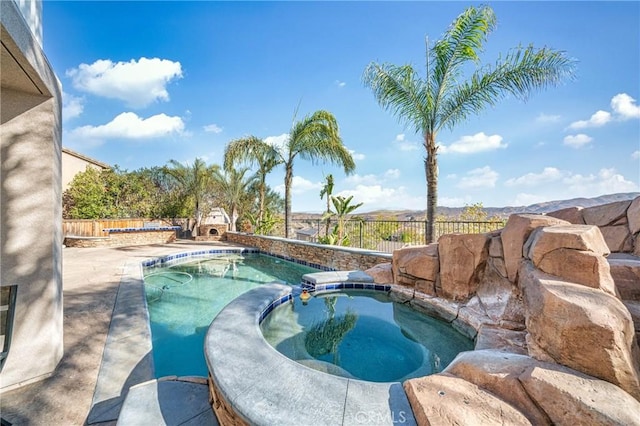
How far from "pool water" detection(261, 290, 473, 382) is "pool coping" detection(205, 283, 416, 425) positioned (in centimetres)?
92

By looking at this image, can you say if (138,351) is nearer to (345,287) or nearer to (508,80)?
(345,287)

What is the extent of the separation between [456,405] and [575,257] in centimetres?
209

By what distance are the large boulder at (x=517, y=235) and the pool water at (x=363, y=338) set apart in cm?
130

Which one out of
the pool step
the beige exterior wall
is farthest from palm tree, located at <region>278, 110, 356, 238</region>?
the pool step

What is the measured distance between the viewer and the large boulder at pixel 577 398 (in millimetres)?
1441

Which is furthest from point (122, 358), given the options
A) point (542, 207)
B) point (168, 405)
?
point (542, 207)

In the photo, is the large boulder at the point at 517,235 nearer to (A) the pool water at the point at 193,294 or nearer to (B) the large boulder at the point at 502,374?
(B) the large boulder at the point at 502,374

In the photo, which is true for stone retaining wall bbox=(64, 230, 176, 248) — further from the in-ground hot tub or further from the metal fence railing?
the in-ground hot tub

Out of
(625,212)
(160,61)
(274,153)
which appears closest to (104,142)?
(160,61)

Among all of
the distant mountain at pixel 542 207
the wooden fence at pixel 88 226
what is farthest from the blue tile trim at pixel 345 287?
the wooden fence at pixel 88 226

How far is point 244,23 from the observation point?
8.16 m

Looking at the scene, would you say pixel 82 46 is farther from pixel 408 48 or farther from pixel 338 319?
pixel 338 319

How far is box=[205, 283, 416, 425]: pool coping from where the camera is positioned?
5.30 ft

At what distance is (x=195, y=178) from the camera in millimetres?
17469
